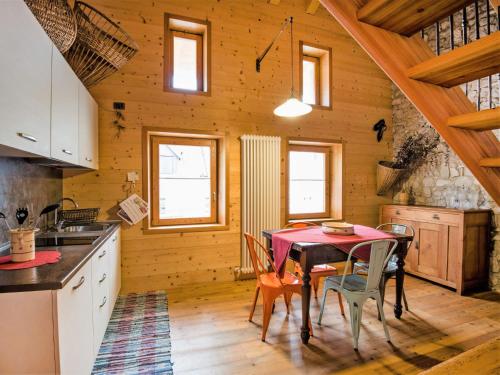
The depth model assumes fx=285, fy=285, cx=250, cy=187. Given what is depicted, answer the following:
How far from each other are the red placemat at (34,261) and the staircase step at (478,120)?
7.21 ft

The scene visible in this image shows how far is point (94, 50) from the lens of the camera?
241 cm

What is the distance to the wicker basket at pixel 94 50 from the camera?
2.23m

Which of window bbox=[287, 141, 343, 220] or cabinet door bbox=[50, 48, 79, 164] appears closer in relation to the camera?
cabinet door bbox=[50, 48, 79, 164]

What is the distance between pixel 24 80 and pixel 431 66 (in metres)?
1.91

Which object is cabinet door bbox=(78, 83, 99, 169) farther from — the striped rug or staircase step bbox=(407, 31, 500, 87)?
staircase step bbox=(407, 31, 500, 87)

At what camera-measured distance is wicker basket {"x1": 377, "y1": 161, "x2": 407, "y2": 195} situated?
443cm

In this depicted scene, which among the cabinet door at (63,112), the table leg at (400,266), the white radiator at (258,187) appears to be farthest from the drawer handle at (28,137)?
the table leg at (400,266)

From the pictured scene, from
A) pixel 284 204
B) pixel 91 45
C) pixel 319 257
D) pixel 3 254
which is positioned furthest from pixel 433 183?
pixel 3 254

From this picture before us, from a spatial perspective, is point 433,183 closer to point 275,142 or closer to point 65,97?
point 275,142

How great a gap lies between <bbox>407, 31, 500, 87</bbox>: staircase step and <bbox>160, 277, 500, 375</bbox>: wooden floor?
190 cm

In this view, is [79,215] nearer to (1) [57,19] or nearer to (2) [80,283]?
(2) [80,283]

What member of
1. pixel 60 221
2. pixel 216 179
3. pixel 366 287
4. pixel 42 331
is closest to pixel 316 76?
pixel 216 179

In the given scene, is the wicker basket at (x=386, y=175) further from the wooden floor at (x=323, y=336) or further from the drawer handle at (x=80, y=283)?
the drawer handle at (x=80, y=283)

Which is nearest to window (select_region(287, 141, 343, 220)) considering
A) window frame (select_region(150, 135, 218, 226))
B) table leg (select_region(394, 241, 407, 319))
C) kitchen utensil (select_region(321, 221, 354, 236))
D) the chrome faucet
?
window frame (select_region(150, 135, 218, 226))
